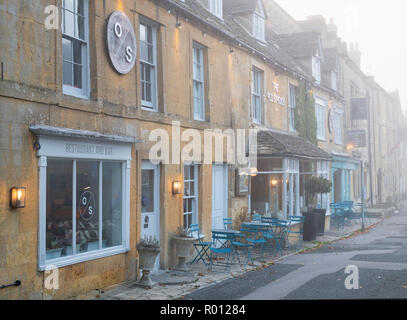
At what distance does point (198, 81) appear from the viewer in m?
13.4

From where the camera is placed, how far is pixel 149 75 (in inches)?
450

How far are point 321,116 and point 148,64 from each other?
15.6 m

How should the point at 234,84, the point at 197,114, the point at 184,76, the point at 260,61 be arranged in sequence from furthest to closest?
the point at 260,61, the point at 234,84, the point at 197,114, the point at 184,76

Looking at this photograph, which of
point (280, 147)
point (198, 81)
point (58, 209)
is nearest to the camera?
point (58, 209)

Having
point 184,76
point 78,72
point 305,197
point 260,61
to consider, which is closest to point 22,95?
point 78,72

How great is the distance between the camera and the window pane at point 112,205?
9586mm

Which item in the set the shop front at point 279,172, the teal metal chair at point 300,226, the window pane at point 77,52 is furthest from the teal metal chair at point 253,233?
the window pane at point 77,52

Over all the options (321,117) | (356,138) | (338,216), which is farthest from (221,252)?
(356,138)

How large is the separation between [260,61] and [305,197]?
686 centimetres

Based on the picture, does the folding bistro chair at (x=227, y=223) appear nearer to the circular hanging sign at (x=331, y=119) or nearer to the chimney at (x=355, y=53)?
the circular hanging sign at (x=331, y=119)

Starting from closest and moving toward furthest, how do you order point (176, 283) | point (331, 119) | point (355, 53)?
point (176, 283) → point (331, 119) → point (355, 53)

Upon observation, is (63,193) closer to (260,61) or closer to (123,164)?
(123,164)

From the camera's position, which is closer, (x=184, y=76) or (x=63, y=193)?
(x=63, y=193)

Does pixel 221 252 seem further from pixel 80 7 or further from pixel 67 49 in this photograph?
pixel 80 7
